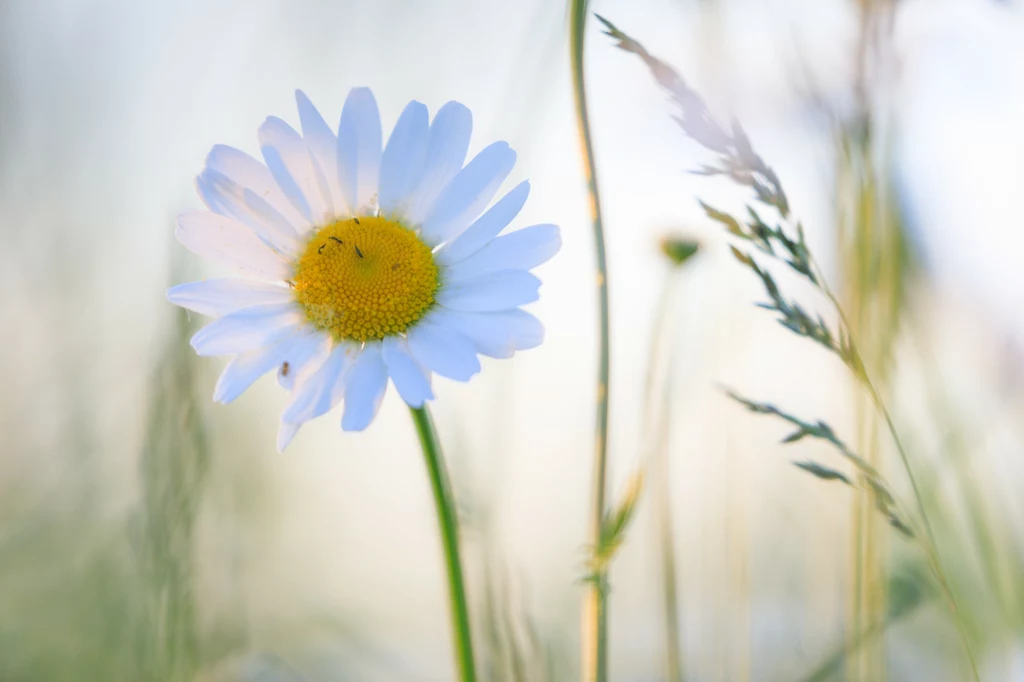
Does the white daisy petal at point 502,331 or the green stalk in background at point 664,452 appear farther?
the green stalk in background at point 664,452

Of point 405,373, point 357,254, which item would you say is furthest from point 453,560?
point 357,254

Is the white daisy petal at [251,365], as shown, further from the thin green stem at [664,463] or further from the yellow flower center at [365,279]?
the thin green stem at [664,463]

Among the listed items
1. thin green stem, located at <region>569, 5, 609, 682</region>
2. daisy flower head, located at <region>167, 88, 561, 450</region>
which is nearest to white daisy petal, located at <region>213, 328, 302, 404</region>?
daisy flower head, located at <region>167, 88, 561, 450</region>

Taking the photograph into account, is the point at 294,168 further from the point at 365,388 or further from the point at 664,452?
the point at 664,452

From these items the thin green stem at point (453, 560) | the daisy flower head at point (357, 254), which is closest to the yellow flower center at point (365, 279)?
the daisy flower head at point (357, 254)

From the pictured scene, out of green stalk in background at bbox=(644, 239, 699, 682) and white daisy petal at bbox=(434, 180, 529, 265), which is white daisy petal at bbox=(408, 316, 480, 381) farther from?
green stalk in background at bbox=(644, 239, 699, 682)

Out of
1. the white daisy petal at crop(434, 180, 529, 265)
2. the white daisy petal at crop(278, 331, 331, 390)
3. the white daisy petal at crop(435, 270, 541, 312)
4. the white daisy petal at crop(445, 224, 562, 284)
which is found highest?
the white daisy petal at crop(434, 180, 529, 265)
